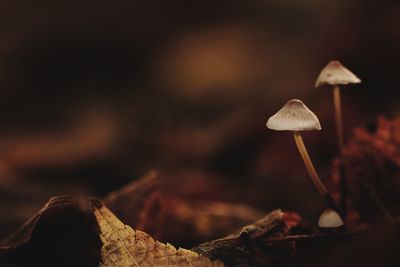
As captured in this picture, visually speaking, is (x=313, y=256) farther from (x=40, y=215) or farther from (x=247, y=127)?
(x=247, y=127)

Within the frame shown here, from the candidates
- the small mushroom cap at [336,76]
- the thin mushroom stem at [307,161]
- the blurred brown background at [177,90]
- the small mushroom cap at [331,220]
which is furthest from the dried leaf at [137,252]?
the blurred brown background at [177,90]

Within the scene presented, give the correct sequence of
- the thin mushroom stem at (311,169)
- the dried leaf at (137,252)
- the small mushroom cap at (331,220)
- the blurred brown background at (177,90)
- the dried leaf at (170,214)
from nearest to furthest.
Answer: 1. the dried leaf at (137,252)
2. the small mushroom cap at (331,220)
3. the thin mushroom stem at (311,169)
4. the dried leaf at (170,214)
5. the blurred brown background at (177,90)

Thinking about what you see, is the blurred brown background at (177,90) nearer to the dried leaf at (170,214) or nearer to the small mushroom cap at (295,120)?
the dried leaf at (170,214)

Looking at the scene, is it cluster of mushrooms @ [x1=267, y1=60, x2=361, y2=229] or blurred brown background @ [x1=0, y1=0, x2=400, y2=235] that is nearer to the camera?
cluster of mushrooms @ [x1=267, y1=60, x2=361, y2=229]

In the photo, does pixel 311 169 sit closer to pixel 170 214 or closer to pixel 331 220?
pixel 331 220

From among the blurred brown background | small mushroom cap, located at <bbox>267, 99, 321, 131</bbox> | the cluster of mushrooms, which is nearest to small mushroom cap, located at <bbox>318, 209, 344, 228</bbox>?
the cluster of mushrooms

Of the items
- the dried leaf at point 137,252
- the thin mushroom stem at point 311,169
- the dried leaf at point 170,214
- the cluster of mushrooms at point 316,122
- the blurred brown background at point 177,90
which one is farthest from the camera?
the blurred brown background at point 177,90

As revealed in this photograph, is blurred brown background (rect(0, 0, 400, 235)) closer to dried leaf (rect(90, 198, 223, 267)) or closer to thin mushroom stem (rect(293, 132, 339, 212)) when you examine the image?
thin mushroom stem (rect(293, 132, 339, 212))
